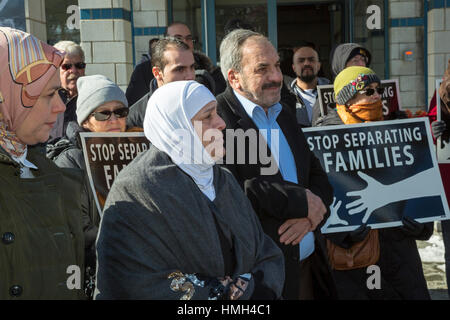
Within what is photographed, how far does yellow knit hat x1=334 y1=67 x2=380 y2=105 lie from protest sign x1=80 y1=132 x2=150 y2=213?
156cm

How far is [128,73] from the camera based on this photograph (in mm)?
8492

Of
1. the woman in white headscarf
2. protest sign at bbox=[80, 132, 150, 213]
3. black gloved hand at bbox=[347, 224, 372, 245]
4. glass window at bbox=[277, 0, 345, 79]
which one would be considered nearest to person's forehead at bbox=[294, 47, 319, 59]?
black gloved hand at bbox=[347, 224, 372, 245]

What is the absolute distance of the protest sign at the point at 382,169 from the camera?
3.62 metres

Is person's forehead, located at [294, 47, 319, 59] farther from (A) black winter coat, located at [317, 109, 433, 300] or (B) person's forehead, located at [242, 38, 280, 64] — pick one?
(B) person's forehead, located at [242, 38, 280, 64]

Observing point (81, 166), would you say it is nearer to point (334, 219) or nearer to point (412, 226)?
point (334, 219)

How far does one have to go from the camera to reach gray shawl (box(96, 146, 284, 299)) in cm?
202

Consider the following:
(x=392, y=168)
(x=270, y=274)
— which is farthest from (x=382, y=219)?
(x=270, y=274)

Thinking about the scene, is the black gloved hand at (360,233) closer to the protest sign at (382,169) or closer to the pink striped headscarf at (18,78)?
the protest sign at (382,169)

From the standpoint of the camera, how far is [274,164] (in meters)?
2.99

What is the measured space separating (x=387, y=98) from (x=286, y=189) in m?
2.31

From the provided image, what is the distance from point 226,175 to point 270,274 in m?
0.50

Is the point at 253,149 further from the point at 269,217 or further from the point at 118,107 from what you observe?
the point at 118,107

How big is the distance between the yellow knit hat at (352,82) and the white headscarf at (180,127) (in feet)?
6.12

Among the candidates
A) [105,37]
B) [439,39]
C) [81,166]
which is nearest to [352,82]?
[81,166]
